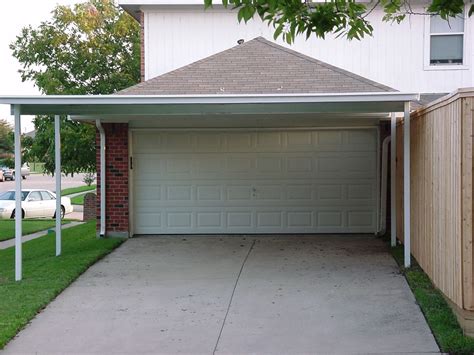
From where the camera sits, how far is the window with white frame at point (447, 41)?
14859 millimetres

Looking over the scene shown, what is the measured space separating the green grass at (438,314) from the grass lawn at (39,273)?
175 inches

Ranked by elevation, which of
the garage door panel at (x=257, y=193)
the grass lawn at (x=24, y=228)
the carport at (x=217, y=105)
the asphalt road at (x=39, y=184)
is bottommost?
the grass lawn at (x=24, y=228)

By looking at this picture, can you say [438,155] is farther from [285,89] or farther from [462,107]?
[285,89]

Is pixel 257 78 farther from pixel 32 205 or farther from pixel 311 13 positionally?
pixel 32 205

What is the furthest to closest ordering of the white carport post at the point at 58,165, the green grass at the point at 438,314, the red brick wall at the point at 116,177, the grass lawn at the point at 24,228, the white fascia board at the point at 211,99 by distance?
the grass lawn at the point at 24,228
the red brick wall at the point at 116,177
the white carport post at the point at 58,165
the white fascia board at the point at 211,99
the green grass at the point at 438,314

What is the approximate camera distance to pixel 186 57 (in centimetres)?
1500

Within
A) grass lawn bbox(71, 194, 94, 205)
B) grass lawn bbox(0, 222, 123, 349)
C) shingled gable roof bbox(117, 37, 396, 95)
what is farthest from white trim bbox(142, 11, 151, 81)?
grass lawn bbox(71, 194, 94, 205)

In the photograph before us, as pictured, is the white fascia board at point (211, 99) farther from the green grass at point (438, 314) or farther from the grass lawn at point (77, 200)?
the grass lawn at point (77, 200)

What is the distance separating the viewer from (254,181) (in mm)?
13102

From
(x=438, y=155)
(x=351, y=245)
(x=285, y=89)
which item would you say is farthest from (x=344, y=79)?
(x=438, y=155)

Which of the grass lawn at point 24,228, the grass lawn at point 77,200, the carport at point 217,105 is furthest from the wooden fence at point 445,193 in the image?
the grass lawn at point 77,200

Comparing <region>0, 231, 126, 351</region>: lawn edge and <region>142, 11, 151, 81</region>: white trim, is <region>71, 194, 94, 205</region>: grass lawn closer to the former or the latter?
<region>142, 11, 151, 81</region>: white trim

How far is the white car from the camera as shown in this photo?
2397 centimetres

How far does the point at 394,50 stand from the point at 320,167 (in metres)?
4.02
